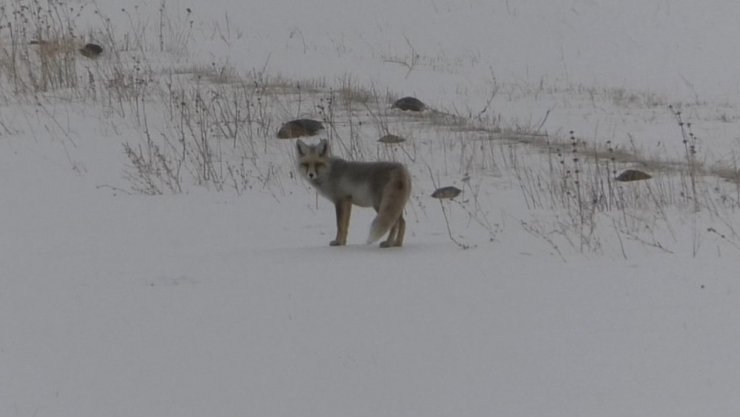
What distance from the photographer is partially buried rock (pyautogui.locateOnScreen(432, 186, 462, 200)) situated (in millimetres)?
10016

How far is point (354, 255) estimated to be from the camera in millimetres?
7641

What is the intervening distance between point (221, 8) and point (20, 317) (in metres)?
18.7

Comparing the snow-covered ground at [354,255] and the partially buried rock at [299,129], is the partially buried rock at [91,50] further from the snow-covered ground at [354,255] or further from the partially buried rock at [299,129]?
the partially buried rock at [299,129]

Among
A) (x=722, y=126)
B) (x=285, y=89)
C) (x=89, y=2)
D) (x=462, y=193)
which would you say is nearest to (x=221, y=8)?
(x=89, y=2)

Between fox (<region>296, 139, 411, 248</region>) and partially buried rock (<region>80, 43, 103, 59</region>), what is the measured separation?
8981 millimetres

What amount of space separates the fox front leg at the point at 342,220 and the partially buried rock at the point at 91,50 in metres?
9.49

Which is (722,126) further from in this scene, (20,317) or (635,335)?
(20,317)

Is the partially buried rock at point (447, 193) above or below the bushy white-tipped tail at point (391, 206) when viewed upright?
below

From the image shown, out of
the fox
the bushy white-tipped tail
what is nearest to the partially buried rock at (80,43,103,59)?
the fox

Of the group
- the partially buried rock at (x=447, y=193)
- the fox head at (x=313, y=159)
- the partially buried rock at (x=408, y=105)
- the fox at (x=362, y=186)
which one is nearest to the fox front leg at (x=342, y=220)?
the fox at (x=362, y=186)

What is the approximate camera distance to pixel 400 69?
62.7 feet

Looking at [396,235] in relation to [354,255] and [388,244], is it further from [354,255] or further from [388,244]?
[354,255]

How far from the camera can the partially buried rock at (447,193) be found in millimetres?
10016

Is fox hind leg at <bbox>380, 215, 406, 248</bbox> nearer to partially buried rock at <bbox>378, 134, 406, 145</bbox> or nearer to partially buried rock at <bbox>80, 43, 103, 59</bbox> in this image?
partially buried rock at <bbox>378, 134, 406, 145</bbox>
